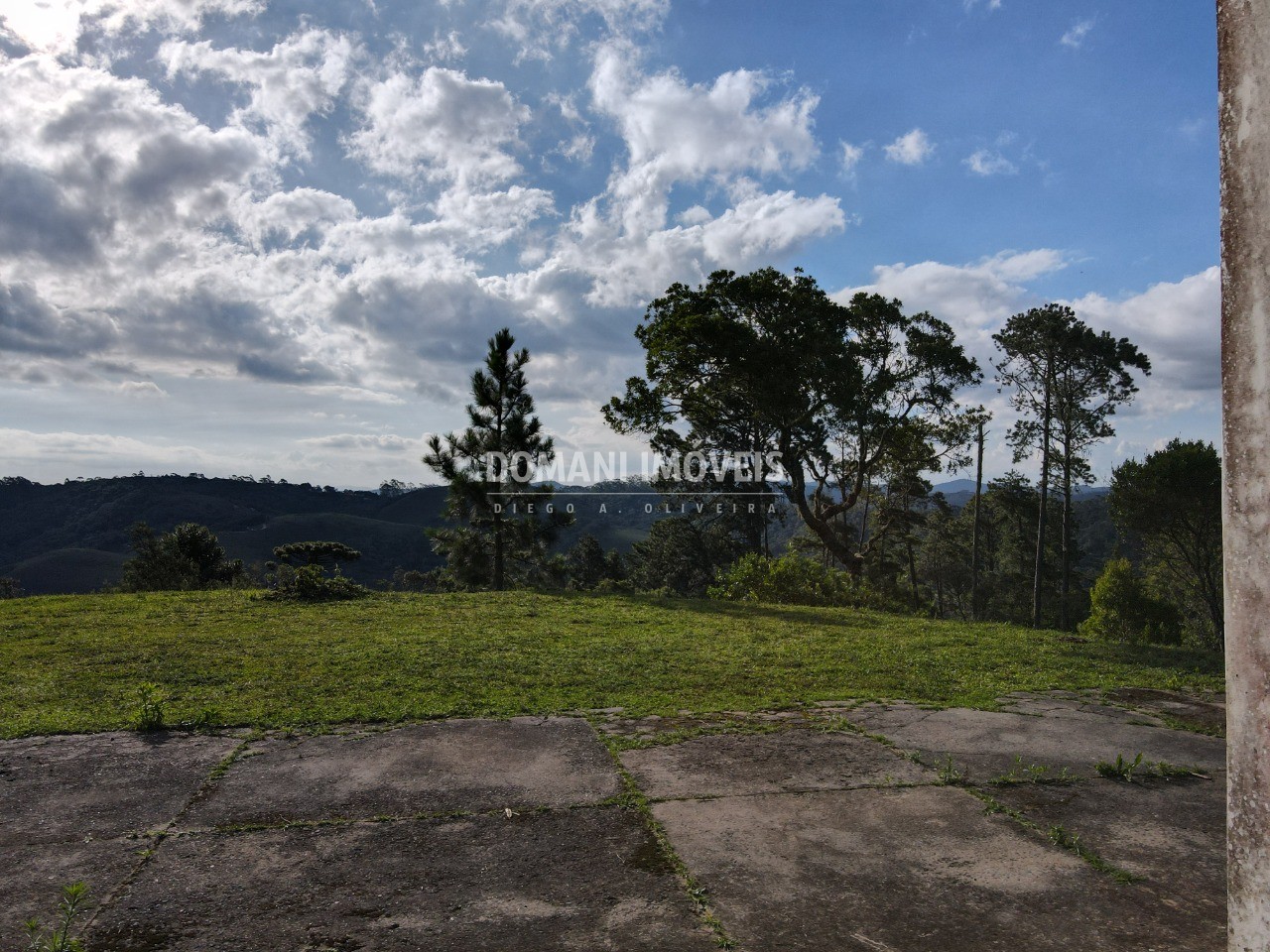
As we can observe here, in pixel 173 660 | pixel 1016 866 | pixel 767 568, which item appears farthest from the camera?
pixel 767 568

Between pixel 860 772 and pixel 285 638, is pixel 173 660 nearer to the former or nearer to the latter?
pixel 285 638

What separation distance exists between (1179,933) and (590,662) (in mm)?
5062

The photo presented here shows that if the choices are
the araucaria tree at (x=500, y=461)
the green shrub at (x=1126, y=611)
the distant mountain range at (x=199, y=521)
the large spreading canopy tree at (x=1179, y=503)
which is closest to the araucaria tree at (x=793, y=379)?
the araucaria tree at (x=500, y=461)

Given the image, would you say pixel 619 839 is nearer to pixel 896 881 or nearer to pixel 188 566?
pixel 896 881

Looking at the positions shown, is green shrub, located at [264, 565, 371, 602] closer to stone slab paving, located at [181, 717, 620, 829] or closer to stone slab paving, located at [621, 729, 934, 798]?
stone slab paving, located at [181, 717, 620, 829]

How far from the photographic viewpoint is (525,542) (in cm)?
1727

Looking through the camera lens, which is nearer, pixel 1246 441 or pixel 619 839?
pixel 1246 441

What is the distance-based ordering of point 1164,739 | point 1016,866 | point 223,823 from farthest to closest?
point 1164,739 → point 223,823 → point 1016,866

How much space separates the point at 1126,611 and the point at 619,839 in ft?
104

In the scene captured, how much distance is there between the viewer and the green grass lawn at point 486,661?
17.5ft

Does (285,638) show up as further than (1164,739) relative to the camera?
Yes

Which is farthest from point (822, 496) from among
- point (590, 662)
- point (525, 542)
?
point (590, 662)

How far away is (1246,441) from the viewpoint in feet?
4.38

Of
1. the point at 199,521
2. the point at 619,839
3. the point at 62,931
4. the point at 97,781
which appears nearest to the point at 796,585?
the point at 619,839
